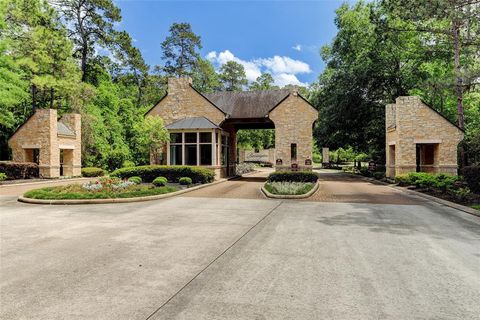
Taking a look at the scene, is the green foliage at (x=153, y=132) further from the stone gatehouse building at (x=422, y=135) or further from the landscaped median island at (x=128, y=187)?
the stone gatehouse building at (x=422, y=135)

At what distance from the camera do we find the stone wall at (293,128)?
22.4 meters

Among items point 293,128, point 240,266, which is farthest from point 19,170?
point 240,266

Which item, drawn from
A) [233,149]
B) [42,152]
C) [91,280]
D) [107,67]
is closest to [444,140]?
[233,149]

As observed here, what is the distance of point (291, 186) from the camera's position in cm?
1562

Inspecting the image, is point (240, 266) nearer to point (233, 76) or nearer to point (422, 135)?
point (422, 135)

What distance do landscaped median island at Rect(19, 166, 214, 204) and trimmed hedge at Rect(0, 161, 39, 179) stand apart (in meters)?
9.53

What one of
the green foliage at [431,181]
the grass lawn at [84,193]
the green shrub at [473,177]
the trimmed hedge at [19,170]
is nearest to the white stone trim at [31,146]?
the trimmed hedge at [19,170]

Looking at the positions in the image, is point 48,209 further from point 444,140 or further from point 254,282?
point 444,140

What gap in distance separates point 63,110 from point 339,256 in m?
35.0

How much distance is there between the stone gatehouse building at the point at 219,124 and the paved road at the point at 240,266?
42.7ft

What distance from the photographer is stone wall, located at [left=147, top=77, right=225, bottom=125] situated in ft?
80.8

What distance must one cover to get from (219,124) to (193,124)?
2021 millimetres

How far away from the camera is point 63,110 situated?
3291 cm

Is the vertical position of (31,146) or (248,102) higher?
(248,102)
